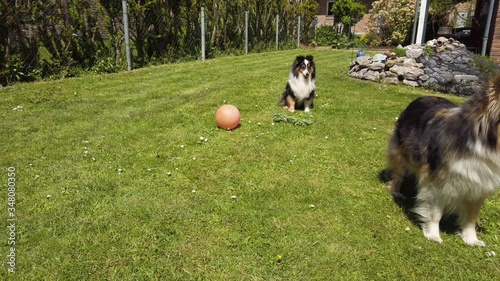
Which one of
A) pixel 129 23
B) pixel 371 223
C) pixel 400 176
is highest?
pixel 129 23

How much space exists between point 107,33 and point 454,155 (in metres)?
10.5

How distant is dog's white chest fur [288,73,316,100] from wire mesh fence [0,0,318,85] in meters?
6.45

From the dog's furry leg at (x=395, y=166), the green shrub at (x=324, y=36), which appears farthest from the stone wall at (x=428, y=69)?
the green shrub at (x=324, y=36)

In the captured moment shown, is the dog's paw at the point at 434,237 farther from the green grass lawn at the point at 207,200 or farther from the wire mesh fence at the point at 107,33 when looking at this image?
the wire mesh fence at the point at 107,33

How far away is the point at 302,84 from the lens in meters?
6.82

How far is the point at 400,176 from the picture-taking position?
12.6ft

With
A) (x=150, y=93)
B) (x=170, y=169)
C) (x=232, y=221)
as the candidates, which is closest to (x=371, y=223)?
(x=232, y=221)

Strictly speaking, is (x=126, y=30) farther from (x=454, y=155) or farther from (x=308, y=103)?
(x=454, y=155)

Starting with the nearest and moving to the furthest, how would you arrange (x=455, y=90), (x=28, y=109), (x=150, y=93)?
(x=28, y=109) → (x=150, y=93) → (x=455, y=90)

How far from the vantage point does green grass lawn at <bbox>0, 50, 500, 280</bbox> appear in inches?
110

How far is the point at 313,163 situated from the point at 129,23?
922 cm

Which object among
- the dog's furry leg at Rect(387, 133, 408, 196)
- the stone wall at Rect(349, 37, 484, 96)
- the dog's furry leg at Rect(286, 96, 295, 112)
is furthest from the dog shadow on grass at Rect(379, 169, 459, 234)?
the stone wall at Rect(349, 37, 484, 96)

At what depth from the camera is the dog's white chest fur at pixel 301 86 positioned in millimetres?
6828

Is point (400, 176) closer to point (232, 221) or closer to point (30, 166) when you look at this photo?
point (232, 221)
